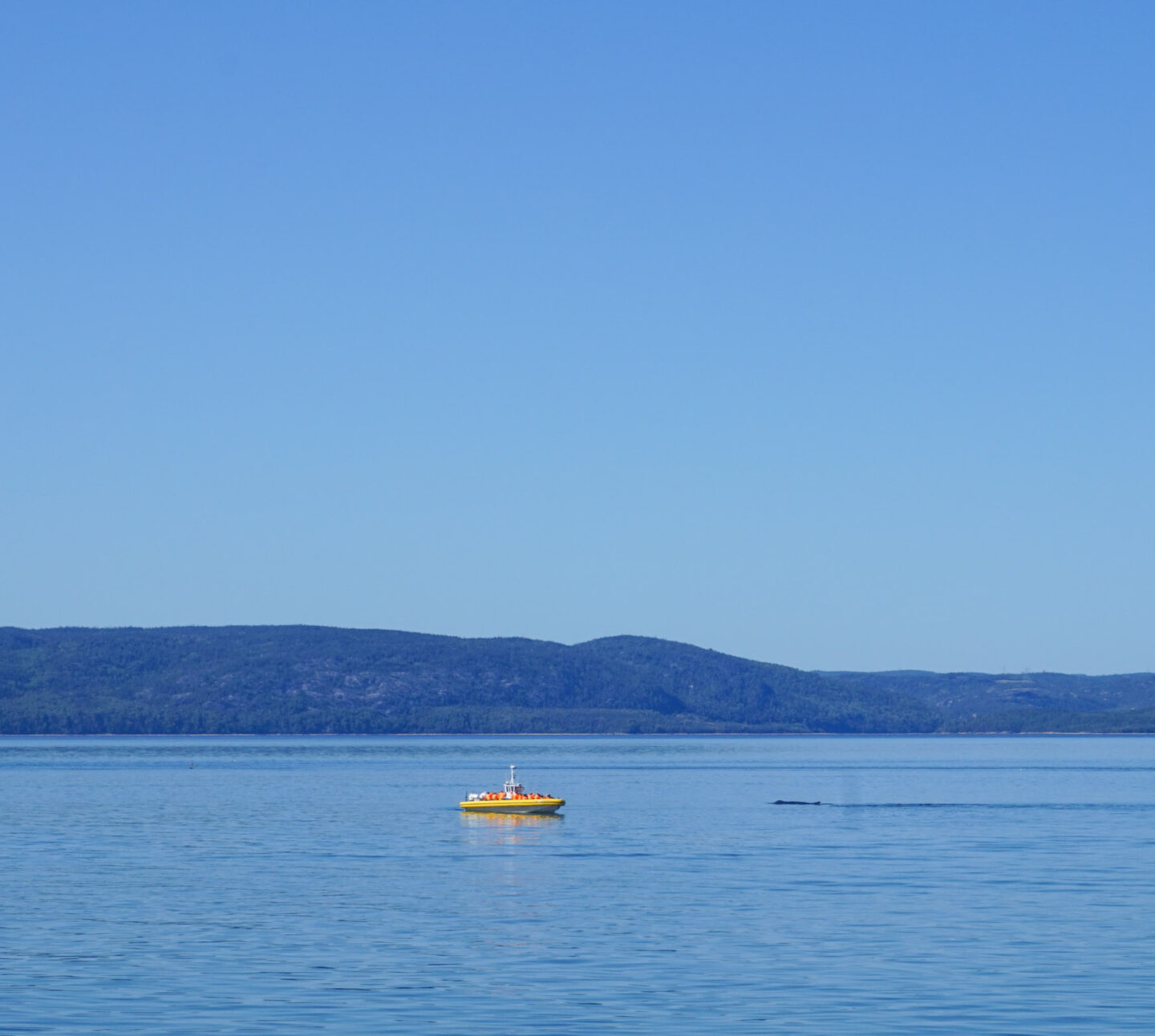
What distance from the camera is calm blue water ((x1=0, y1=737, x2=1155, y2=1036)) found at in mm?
46281

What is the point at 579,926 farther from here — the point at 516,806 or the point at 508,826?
the point at 516,806

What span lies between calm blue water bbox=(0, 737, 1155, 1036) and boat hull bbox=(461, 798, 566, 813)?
28.0 ft

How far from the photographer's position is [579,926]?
207 ft

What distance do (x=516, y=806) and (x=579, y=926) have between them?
67723 millimetres

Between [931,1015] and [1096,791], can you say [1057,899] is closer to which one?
[931,1015]

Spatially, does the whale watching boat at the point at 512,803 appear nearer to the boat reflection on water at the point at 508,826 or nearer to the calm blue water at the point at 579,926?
the boat reflection on water at the point at 508,826

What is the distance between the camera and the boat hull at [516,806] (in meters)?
130

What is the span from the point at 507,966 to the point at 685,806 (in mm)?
87678

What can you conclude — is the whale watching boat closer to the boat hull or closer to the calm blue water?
the boat hull

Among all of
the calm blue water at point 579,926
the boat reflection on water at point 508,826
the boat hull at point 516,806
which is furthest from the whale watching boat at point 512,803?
the calm blue water at point 579,926

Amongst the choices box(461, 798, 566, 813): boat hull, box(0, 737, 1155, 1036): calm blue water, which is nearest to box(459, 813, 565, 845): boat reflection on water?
box(461, 798, 566, 813): boat hull

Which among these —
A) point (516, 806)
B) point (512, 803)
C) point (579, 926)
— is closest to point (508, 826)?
point (516, 806)

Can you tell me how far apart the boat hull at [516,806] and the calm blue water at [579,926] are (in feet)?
28.0

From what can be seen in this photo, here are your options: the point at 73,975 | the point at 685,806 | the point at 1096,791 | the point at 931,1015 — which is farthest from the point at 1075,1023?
the point at 1096,791
